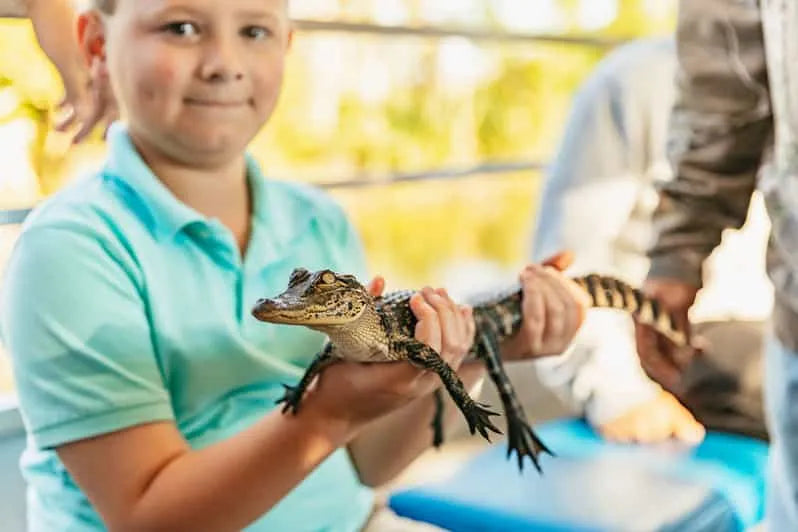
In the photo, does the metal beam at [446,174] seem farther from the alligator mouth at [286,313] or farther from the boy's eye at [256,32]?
the alligator mouth at [286,313]

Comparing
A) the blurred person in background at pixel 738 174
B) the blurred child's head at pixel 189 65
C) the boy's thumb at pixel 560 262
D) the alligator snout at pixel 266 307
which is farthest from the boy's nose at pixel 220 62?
the blurred person in background at pixel 738 174

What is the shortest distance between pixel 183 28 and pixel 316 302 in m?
0.23

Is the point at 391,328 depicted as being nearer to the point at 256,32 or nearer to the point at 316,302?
the point at 316,302

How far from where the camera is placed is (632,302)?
2.84ft

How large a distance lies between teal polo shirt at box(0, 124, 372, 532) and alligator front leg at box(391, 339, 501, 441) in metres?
0.10

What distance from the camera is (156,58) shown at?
0.67m

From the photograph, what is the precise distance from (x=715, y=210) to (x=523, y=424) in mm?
342

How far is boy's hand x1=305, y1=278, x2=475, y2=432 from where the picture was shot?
626 millimetres

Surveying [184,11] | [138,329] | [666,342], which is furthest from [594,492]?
[184,11]

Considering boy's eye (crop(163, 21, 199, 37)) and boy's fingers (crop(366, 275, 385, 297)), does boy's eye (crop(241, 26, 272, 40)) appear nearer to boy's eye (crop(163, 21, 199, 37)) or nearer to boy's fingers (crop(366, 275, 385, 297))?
boy's eye (crop(163, 21, 199, 37))

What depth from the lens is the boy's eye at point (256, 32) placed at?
679 millimetres

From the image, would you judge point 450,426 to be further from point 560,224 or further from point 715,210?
point 560,224

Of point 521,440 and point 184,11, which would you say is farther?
point 521,440

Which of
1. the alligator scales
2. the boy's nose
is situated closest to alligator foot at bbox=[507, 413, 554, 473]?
the alligator scales
